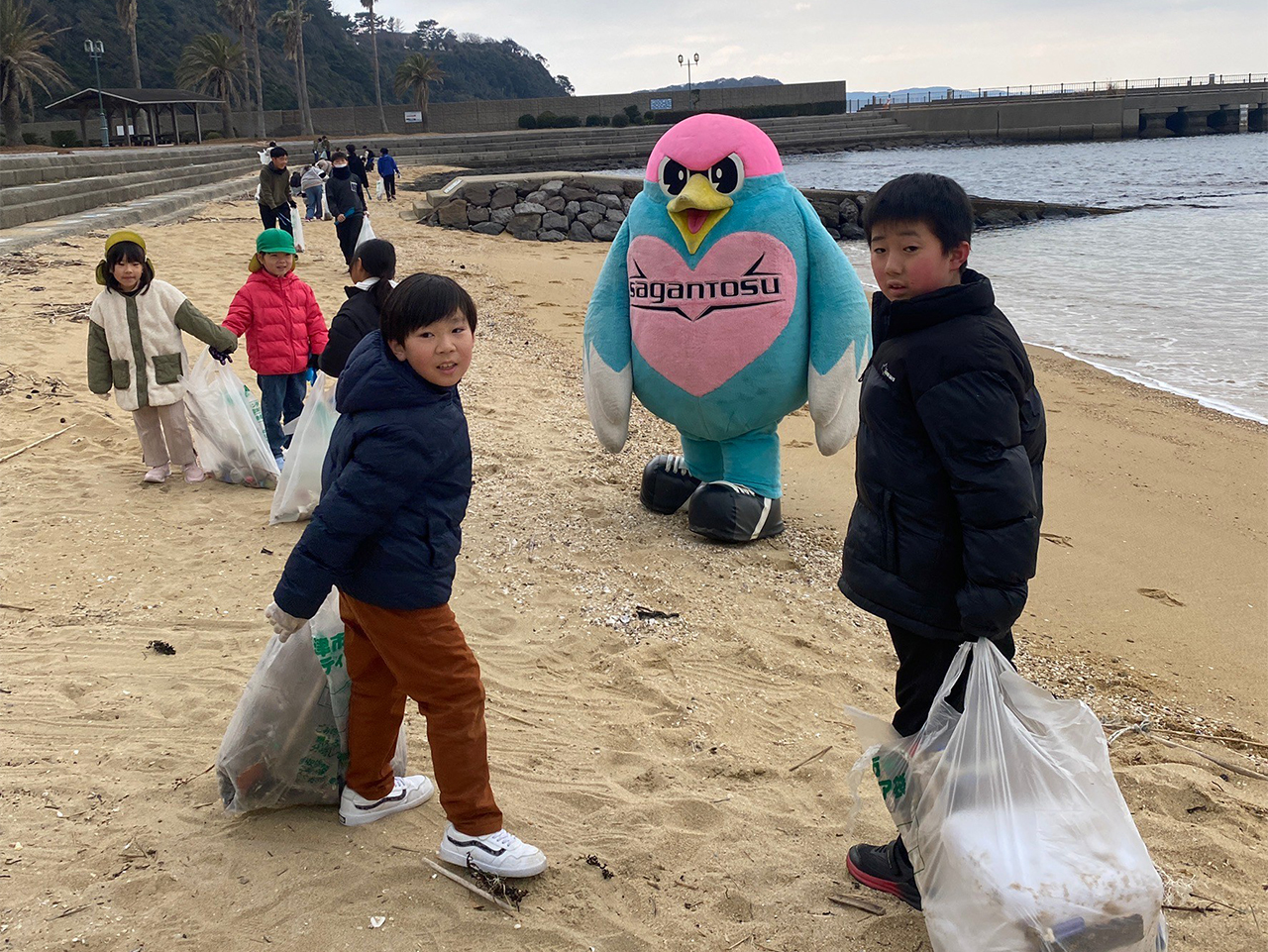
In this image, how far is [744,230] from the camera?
4.66 m

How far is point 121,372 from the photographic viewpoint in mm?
5402

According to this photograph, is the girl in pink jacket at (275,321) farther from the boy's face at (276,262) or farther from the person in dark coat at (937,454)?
the person in dark coat at (937,454)

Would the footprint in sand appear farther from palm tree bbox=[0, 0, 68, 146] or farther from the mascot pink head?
palm tree bbox=[0, 0, 68, 146]

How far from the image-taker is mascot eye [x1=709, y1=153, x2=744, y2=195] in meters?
4.67

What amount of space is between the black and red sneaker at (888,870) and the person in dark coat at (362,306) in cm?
315

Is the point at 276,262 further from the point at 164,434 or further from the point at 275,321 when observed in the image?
the point at 164,434

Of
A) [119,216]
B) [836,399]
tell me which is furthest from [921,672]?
[119,216]

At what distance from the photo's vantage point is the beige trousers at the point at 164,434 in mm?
5625

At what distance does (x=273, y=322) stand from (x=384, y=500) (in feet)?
12.1

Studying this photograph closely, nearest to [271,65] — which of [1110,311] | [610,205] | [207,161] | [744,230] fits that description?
[207,161]

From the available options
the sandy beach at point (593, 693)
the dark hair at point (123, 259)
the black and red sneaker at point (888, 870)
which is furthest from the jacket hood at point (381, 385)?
the dark hair at point (123, 259)

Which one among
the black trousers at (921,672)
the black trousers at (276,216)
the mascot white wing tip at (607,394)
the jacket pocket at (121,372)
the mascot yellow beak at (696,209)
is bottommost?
the black trousers at (921,672)

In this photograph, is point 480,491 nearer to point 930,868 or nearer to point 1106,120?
point 930,868

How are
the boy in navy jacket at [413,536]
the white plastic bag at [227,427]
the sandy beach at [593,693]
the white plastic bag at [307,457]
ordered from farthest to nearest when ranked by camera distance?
the white plastic bag at [227,427] < the white plastic bag at [307,457] < the sandy beach at [593,693] < the boy in navy jacket at [413,536]
